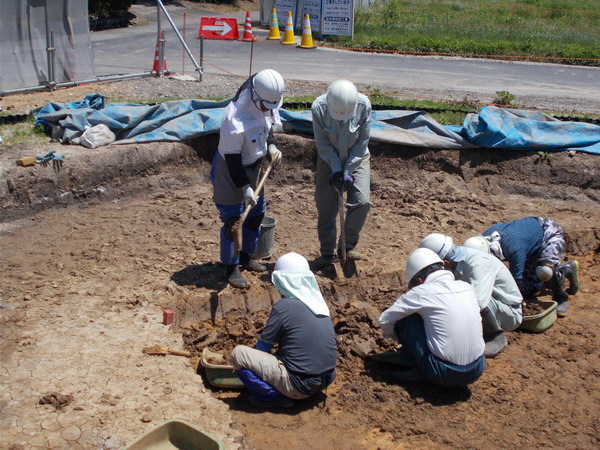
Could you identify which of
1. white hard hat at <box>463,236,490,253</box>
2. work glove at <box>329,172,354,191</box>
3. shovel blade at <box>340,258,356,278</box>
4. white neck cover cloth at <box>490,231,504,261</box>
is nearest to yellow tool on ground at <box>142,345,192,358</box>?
shovel blade at <box>340,258,356,278</box>

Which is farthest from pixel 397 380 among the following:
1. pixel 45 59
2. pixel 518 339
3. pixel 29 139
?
pixel 45 59

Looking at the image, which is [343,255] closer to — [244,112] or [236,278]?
[236,278]

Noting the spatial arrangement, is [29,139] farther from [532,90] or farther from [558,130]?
[532,90]

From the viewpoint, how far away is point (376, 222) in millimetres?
7996

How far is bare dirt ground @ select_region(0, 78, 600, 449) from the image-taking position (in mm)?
4539

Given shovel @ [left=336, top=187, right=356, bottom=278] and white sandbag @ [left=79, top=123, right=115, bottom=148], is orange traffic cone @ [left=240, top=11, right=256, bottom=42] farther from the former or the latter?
shovel @ [left=336, top=187, right=356, bottom=278]

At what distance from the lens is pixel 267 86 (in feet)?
18.7

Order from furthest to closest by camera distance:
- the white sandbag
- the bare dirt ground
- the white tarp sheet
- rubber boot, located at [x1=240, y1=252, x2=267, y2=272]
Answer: the white tarp sheet → the white sandbag → rubber boot, located at [x1=240, y1=252, x2=267, y2=272] → the bare dirt ground

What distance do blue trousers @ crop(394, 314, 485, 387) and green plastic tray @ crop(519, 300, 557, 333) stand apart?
3.78ft

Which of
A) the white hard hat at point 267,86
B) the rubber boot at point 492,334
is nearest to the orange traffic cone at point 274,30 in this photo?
the white hard hat at point 267,86

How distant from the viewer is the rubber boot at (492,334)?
5.36 meters

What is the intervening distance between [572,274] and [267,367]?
334cm

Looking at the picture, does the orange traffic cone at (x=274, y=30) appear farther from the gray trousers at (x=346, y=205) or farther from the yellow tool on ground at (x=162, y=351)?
the yellow tool on ground at (x=162, y=351)

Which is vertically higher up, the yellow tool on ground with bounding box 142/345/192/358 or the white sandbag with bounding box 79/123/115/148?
the white sandbag with bounding box 79/123/115/148
